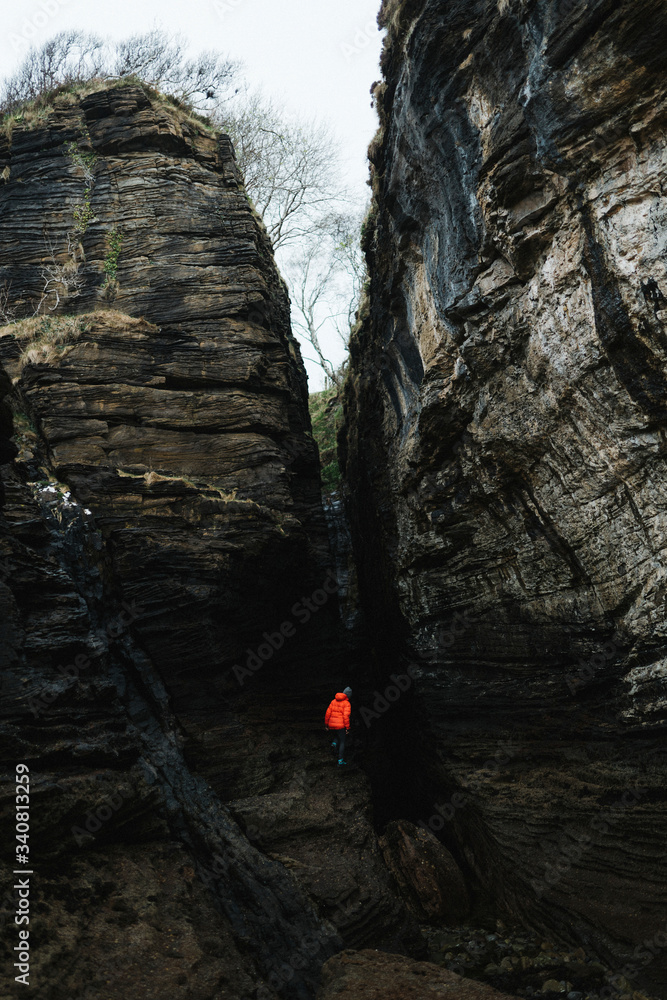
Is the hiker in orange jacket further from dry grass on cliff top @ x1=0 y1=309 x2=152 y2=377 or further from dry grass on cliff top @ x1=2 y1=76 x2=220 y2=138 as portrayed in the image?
dry grass on cliff top @ x1=2 y1=76 x2=220 y2=138

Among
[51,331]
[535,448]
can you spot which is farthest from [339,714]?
[51,331]

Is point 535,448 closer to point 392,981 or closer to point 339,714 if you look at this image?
point 339,714

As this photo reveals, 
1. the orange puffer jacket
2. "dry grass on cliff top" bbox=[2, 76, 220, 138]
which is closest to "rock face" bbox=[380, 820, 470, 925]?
the orange puffer jacket

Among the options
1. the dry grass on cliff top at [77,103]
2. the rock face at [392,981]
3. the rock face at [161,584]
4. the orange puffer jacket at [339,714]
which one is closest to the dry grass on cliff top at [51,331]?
the rock face at [161,584]

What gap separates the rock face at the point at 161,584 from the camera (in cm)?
807

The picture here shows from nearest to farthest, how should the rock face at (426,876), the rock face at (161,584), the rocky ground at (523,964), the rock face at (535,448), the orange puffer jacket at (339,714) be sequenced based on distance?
the rock face at (535,448)
the rocky ground at (523,964)
the rock face at (161,584)
the rock face at (426,876)
the orange puffer jacket at (339,714)

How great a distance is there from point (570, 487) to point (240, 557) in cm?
629

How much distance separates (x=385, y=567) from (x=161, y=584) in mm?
5151

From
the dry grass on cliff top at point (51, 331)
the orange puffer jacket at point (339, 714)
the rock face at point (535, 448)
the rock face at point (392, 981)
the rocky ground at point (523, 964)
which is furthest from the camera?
the dry grass on cliff top at point (51, 331)

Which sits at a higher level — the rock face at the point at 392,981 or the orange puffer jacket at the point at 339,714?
the orange puffer jacket at the point at 339,714

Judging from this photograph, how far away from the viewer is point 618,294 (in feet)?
25.3

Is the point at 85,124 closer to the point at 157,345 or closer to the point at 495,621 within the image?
the point at 157,345

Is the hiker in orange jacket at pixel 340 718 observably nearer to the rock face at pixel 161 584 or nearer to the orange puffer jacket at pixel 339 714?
the orange puffer jacket at pixel 339 714

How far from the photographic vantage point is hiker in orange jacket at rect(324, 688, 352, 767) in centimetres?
1248
